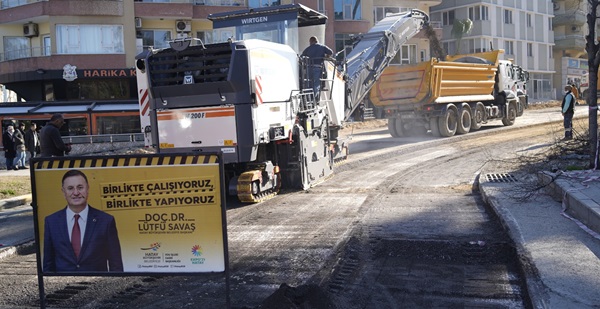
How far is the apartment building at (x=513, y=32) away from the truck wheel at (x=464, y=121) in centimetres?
3212

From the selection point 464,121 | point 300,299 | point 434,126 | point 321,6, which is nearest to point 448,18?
point 321,6

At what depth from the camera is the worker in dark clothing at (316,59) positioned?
45.6 feet

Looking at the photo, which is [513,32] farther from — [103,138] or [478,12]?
[103,138]

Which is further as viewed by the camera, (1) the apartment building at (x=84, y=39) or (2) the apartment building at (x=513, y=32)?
(2) the apartment building at (x=513, y=32)

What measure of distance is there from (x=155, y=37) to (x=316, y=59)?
89.5 ft

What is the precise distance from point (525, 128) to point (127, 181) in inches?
890

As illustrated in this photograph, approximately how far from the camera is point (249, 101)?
11.1 metres

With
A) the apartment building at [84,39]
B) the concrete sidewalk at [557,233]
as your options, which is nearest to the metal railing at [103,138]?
the apartment building at [84,39]

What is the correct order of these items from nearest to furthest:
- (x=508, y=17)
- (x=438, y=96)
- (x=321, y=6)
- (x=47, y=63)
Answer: (x=438, y=96) < (x=47, y=63) < (x=321, y=6) < (x=508, y=17)

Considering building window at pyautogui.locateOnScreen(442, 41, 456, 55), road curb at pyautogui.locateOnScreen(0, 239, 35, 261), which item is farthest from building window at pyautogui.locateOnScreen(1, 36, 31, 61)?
building window at pyautogui.locateOnScreen(442, 41, 456, 55)

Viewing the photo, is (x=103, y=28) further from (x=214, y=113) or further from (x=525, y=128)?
(x=214, y=113)

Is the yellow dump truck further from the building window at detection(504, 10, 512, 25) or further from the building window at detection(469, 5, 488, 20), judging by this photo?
the building window at detection(504, 10, 512, 25)

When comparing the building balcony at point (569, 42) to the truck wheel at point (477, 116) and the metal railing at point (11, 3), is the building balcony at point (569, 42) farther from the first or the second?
the metal railing at point (11, 3)

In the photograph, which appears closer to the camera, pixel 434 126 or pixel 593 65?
pixel 593 65
